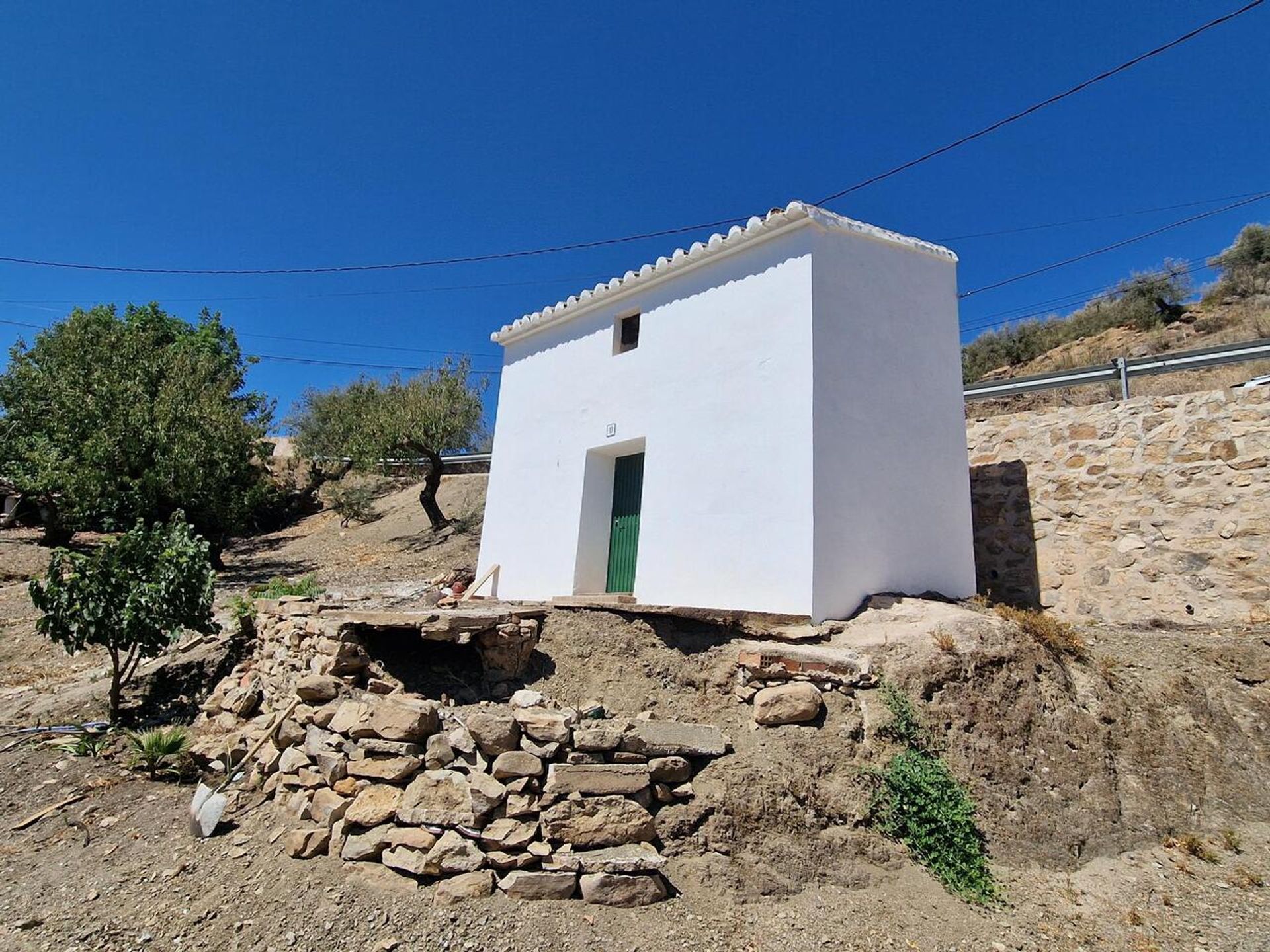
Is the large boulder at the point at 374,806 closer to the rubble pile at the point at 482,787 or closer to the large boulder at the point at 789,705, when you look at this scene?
the rubble pile at the point at 482,787

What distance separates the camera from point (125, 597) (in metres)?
6.91

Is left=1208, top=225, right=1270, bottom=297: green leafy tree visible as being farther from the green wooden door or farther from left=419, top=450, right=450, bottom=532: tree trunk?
left=419, top=450, right=450, bottom=532: tree trunk

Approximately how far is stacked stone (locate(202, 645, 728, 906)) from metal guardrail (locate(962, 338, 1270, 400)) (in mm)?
6849

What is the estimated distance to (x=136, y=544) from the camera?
726cm

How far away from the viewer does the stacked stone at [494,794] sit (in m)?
4.12

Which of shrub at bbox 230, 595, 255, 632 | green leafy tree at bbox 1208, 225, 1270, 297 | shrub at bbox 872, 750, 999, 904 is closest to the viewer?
shrub at bbox 872, 750, 999, 904

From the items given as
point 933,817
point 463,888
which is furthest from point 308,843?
point 933,817

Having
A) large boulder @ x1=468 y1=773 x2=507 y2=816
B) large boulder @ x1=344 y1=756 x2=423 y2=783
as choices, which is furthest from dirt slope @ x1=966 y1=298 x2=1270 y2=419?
large boulder @ x1=344 y1=756 x2=423 y2=783

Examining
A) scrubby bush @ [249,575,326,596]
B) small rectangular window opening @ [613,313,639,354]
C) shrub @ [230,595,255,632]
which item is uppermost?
small rectangular window opening @ [613,313,639,354]

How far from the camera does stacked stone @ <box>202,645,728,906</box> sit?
412cm

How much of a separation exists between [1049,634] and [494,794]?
511 cm

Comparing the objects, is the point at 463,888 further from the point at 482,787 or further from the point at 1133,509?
the point at 1133,509

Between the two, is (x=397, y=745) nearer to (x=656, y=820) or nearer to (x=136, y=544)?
(x=656, y=820)

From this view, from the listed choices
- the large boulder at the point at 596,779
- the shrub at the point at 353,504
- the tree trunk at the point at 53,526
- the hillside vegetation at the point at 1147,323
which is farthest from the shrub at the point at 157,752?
the hillside vegetation at the point at 1147,323
